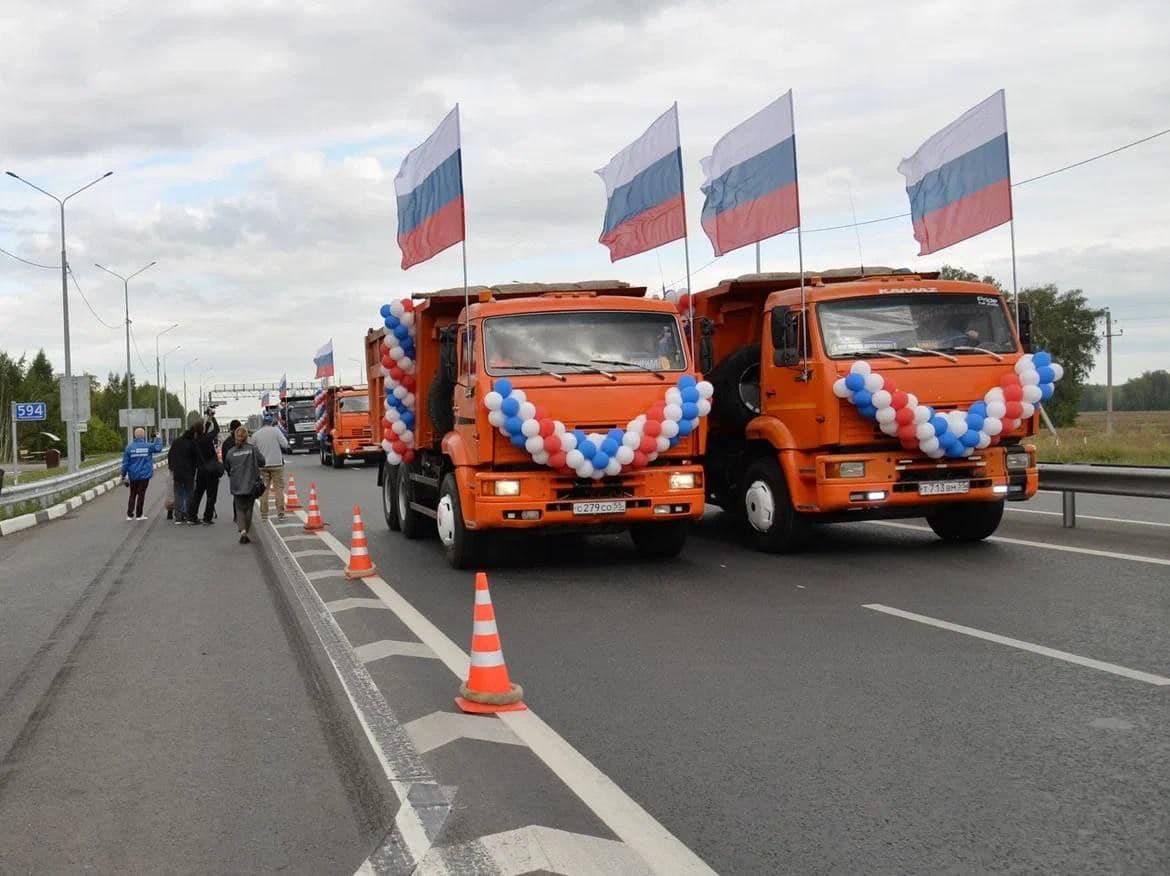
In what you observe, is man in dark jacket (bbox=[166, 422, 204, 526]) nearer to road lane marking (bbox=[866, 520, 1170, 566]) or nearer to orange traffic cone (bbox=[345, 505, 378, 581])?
orange traffic cone (bbox=[345, 505, 378, 581])

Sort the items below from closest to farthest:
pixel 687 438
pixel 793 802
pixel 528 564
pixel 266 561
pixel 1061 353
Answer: pixel 793 802, pixel 687 438, pixel 528 564, pixel 266 561, pixel 1061 353

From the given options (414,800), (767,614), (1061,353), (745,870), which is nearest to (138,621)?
(767,614)

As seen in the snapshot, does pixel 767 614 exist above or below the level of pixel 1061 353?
below

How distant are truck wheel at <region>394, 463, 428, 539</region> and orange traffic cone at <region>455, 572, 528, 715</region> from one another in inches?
332

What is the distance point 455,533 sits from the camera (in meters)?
11.5

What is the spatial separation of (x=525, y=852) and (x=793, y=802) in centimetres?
108

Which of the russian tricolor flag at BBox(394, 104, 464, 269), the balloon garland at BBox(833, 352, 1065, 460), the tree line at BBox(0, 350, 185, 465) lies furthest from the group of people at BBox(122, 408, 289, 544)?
the tree line at BBox(0, 350, 185, 465)

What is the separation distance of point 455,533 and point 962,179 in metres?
9.39

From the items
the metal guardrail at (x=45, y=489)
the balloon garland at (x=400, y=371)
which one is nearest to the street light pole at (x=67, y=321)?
the metal guardrail at (x=45, y=489)

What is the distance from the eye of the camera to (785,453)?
463 inches

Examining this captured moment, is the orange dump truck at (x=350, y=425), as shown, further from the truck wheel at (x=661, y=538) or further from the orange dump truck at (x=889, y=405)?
the orange dump truck at (x=889, y=405)

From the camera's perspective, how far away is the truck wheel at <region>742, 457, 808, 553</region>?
11852 mm

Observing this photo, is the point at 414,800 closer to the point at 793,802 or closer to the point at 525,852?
the point at 525,852

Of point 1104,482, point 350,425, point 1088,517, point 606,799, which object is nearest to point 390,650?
point 606,799
